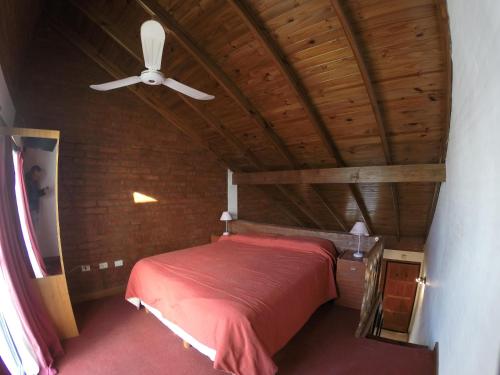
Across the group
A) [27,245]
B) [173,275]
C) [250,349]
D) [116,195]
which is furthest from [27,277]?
[250,349]

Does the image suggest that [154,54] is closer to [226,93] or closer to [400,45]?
[226,93]

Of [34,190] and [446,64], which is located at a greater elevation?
[446,64]

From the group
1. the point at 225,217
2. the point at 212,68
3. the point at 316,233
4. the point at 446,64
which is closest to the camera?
the point at 446,64

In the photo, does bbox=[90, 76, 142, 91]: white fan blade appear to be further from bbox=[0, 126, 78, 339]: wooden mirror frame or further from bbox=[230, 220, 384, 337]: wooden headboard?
bbox=[230, 220, 384, 337]: wooden headboard

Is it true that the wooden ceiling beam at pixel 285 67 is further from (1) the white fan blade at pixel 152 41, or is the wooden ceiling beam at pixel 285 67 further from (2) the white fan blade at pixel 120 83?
(2) the white fan blade at pixel 120 83

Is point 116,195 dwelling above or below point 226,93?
below

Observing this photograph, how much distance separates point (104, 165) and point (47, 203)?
1.08 metres

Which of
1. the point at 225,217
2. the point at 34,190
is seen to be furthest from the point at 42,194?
the point at 225,217

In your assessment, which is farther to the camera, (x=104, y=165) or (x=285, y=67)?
(x=104, y=165)

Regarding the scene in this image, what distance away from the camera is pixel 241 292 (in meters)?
2.02

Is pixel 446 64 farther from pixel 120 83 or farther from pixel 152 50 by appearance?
pixel 120 83

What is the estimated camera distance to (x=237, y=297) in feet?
6.32

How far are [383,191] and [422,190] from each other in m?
0.53

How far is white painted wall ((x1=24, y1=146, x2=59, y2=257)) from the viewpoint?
7.56 feet
